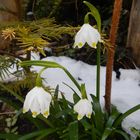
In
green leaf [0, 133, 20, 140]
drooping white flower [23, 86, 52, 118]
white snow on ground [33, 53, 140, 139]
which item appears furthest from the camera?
white snow on ground [33, 53, 140, 139]

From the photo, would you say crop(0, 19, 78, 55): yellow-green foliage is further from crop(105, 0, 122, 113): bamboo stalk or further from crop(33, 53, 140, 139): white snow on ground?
crop(33, 53, 140, 139): white snow on ground

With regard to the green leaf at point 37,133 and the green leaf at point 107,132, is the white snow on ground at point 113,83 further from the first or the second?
the green leaf at point 37,133

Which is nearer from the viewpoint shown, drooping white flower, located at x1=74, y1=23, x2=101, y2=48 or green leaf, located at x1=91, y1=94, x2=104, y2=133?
drooping white flower, located at x1=74, y1=23, x2=101, y2=48

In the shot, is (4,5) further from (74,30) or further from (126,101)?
(126,101)

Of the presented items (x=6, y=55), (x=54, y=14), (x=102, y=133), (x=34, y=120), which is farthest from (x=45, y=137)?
(x=54, y=14)

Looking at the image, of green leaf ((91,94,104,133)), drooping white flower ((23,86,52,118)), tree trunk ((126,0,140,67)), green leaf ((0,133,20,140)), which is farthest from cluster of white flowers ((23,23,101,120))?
tree trunk ((126,0,140,67))

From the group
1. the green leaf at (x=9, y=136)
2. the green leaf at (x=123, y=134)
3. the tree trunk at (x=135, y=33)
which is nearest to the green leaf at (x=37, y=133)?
the green leaf at (x=9, y=136)

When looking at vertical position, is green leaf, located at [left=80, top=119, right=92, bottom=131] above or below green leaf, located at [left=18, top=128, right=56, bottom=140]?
above
